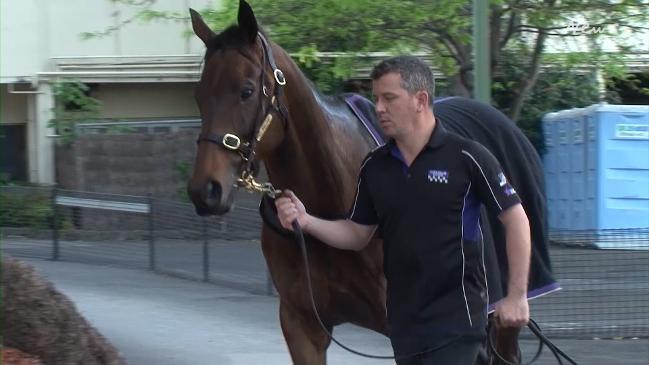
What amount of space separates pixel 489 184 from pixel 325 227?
78 cm

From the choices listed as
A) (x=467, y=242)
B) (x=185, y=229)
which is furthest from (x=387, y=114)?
(x=185, y=229)

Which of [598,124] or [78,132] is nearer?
[598,124]

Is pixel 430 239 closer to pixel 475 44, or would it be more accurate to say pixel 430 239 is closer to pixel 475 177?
pixel 475 177

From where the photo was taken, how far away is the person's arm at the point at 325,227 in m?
4.58

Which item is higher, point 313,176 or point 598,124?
point 313,176

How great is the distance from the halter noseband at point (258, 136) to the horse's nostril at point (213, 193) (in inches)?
6.5

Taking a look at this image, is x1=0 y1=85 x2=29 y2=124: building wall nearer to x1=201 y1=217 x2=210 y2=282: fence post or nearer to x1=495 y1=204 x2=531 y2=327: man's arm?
x1=201 y1=217 x2=210 y2=282: fence post

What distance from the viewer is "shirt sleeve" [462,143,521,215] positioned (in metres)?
4.18

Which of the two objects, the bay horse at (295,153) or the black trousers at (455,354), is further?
the bay horse at (295,153)

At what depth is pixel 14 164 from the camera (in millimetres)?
20203

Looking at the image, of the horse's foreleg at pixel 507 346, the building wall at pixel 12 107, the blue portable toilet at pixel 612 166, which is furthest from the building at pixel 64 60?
the horse's foreleg at pixel 507 346

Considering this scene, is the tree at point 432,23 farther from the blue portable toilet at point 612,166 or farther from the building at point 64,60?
the building at point 64,60

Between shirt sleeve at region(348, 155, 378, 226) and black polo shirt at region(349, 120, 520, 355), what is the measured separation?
127mm

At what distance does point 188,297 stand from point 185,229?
1.91 metres
